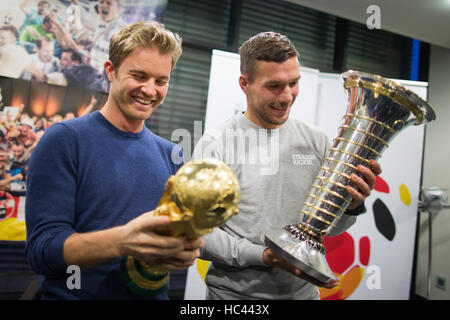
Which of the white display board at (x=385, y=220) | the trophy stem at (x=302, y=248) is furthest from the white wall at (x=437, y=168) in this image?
the trophy stem at (x=302, y=248)

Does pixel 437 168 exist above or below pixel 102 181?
above

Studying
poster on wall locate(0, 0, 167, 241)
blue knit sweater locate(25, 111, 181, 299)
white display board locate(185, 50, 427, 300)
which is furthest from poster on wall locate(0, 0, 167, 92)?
blue knit sweater locate(25, 111, 181, 299)

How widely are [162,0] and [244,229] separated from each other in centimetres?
169

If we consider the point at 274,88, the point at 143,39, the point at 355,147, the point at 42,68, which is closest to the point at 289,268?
the point at 355,147

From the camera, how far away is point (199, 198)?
0.40m

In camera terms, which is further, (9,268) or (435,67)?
(9,268)

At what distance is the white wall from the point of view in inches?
68.3

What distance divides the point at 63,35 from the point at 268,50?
1624mm

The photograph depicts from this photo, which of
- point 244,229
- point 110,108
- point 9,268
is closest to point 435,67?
point 244,229

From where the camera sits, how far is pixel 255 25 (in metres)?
2.37

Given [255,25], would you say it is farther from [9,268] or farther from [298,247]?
[9,268]

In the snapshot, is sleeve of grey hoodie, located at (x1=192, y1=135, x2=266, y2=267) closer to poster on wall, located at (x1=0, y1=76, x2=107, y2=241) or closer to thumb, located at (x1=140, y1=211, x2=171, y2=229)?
thumb, located at (x1=140, y1=211, x2=171, y2=229)

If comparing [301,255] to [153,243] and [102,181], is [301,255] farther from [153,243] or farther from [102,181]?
[102,181]

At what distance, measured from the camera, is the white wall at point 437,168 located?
173cm
